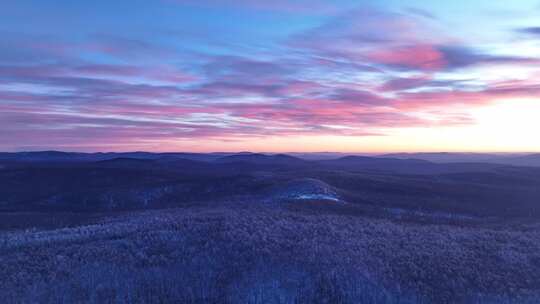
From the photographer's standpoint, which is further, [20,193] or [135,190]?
[20,193]

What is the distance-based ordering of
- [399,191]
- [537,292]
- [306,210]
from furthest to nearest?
[399,191]
[306,210]
[537,292]

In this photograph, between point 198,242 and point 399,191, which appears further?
point 399,191

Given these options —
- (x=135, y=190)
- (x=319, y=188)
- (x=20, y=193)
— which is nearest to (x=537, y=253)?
(x=319, y=188)

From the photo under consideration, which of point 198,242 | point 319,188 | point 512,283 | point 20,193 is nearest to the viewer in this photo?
point 512,283

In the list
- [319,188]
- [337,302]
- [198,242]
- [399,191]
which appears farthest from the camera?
[399,191]

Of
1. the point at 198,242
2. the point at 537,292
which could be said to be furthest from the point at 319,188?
the point at 537,292

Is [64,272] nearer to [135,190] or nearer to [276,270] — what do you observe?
[276,270]

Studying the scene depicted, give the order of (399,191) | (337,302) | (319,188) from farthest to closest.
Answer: (399,191), (319,188), (337,302)

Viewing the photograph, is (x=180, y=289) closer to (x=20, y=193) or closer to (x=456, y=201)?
(x=456, y=201)
